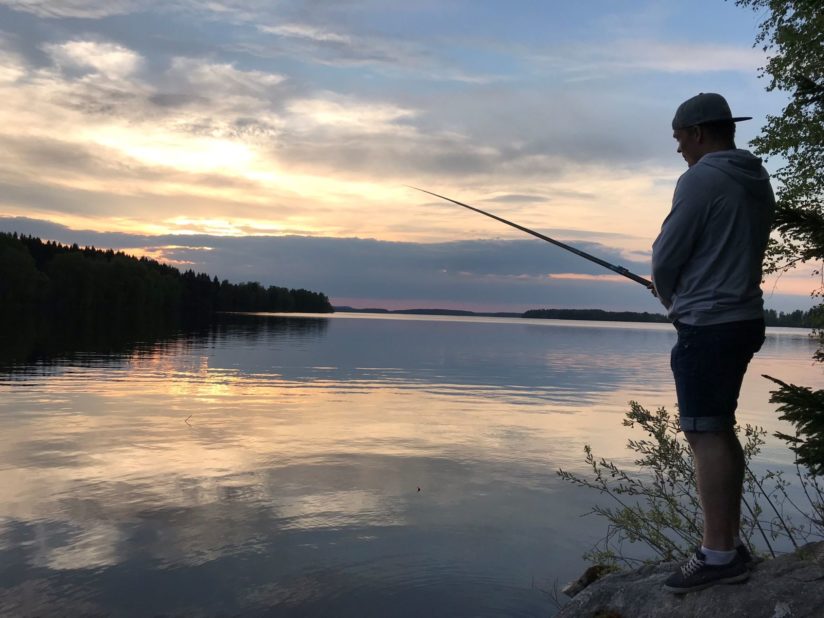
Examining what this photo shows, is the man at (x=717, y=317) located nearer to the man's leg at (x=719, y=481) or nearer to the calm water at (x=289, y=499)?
the man's leg at (x=719, y=481)

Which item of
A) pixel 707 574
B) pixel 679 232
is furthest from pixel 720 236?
pixel 707 574

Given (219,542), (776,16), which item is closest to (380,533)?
(219,542)

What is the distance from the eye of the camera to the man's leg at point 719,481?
11.8 ft

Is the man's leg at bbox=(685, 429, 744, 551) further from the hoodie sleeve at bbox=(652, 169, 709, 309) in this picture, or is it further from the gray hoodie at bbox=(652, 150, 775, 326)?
the hoodie sleeve at bbox=(652, 169, 709, 309)

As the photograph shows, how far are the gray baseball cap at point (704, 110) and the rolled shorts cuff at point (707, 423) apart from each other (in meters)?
1.69

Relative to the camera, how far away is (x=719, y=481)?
3592 mm

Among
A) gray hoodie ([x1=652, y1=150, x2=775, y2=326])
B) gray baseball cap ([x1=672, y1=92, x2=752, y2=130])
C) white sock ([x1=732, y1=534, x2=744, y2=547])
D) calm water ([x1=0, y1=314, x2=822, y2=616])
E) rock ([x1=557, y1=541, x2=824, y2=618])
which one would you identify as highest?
gray baseball cap ([x1=672, y1=92, x2=752, y2=130])

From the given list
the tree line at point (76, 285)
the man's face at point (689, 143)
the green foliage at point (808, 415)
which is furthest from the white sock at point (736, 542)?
the tree line at point (76, 285)

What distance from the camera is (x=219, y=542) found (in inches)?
350

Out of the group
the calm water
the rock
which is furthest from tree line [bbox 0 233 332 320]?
the rock

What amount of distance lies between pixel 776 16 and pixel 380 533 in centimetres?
1618

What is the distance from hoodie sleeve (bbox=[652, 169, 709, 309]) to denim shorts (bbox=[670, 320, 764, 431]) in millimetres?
360

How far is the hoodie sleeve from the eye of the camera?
365 centimetres

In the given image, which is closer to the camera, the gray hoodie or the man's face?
the gray hoodie
